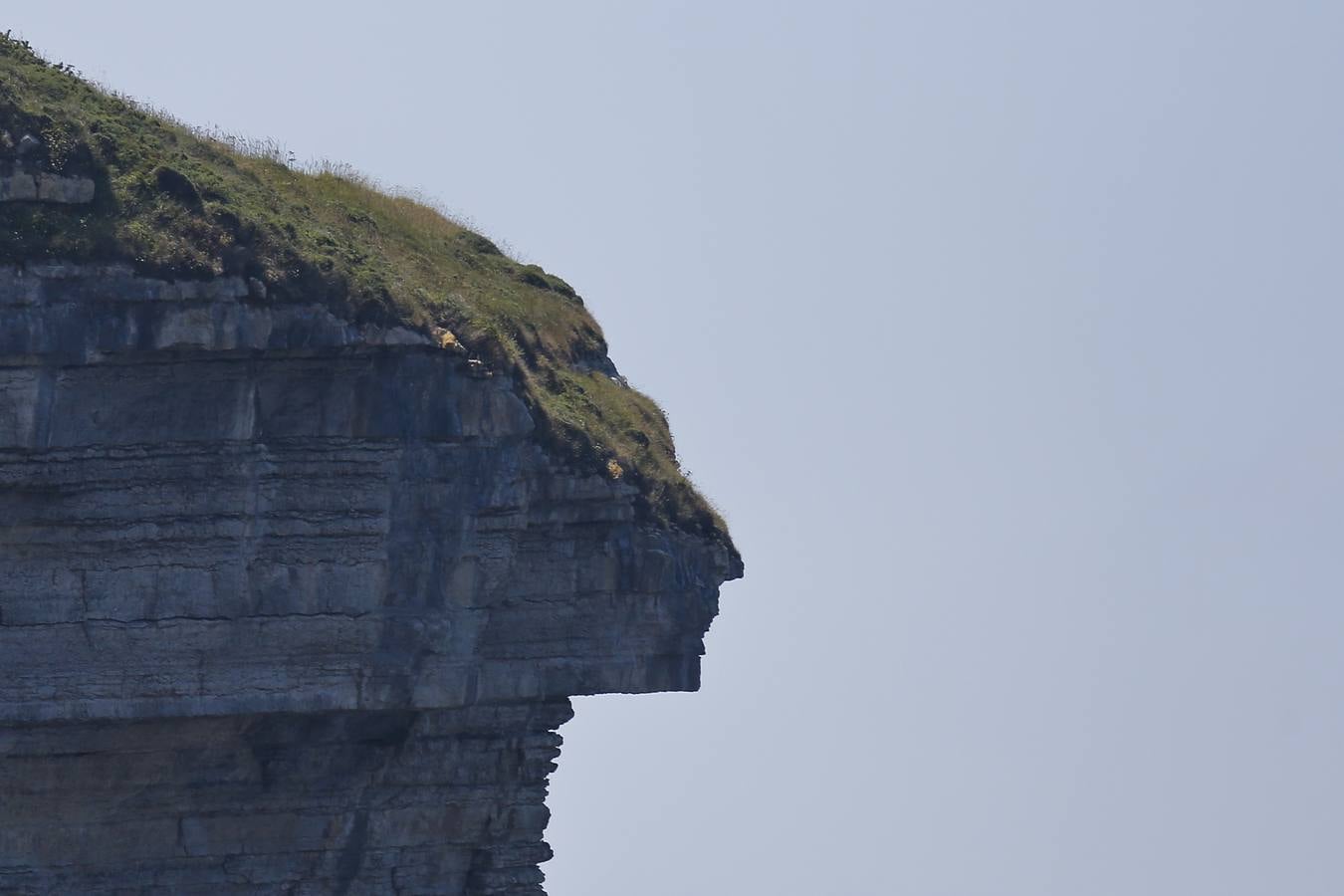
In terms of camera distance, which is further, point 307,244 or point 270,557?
point 307,244

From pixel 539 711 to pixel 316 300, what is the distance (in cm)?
856

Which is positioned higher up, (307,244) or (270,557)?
(307,244)

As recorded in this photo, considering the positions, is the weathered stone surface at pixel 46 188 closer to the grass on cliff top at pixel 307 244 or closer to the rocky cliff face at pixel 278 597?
the grass on cliff top at pixel 307 244

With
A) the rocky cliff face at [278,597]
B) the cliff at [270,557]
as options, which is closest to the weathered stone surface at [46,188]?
the cliff at [270,557]

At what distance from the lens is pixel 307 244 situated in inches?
1612

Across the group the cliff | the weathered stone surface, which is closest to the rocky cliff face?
the cliff

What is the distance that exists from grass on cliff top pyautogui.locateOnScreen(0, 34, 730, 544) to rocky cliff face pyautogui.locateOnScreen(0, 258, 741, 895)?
535 mm

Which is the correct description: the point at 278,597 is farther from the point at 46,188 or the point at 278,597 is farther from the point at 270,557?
the point at 46,188

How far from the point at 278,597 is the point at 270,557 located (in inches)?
25.0

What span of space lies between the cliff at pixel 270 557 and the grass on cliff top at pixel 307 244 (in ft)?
0.25

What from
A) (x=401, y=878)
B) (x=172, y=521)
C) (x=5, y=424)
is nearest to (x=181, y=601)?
(x=172, y=521)

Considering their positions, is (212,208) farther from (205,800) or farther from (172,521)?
(205,800)

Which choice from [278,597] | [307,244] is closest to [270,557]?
[278,597]

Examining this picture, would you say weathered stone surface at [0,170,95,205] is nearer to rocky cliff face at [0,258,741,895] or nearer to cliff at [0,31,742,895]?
cliff at [0,31,742,895]
